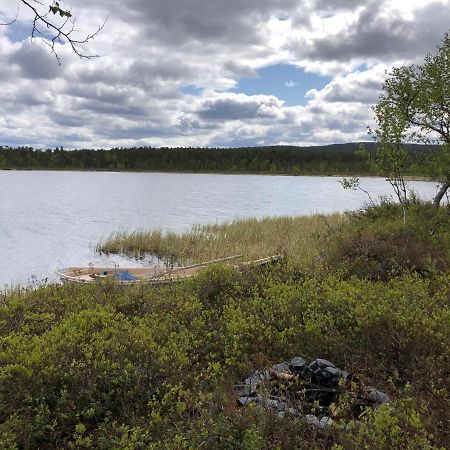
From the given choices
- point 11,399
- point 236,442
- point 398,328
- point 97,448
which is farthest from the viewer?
point 398,328

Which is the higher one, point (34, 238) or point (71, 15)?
point (71, 15)

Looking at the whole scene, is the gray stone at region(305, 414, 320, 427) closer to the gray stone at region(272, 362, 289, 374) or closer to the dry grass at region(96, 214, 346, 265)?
the gray stone at region(272, 362, 289, 374)

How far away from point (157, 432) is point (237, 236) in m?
19.5

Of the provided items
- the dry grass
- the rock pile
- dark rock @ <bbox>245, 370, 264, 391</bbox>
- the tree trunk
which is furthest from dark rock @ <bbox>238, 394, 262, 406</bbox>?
the tree trunk

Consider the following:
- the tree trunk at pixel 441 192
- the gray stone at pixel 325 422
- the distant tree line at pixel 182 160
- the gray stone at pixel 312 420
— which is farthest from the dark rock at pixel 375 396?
the distant tree line at pixel 182 160

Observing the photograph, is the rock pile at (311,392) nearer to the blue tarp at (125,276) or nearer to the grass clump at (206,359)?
the grass clump at (206,359)

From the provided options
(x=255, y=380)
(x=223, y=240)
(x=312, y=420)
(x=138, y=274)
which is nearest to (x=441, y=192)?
(x=223, y=240)

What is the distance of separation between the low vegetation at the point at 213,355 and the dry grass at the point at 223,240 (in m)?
8.28

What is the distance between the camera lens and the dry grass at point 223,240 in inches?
799

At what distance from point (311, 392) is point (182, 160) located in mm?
150140

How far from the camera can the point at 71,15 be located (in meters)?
4.67

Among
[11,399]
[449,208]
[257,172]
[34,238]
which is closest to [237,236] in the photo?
[449,208]

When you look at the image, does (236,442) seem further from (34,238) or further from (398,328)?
(34,238)

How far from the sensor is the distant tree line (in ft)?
496
